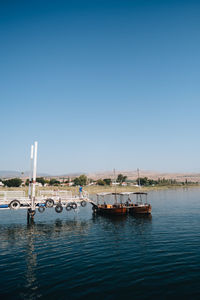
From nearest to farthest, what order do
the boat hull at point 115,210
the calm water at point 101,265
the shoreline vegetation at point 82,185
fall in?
the calm water at point 101,265
the boat hull at point 115,210
the shoreline vegetation at point 82,185

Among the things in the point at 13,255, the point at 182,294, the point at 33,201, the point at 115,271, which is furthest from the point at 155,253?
the point at 33,201

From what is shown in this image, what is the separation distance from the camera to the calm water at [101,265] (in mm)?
12611

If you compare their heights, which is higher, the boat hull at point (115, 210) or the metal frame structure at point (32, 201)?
the metal frame structure at point (32, 201)

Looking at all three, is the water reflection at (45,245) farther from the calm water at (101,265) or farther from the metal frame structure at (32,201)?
the metal frame structure at (32,201)

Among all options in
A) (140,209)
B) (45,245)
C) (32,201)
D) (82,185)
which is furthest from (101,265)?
(82,185)

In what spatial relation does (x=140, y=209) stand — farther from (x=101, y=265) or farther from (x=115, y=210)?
(x=101, y=265)

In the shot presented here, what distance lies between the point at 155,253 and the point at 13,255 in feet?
45.2

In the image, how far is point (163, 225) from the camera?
32594 mm

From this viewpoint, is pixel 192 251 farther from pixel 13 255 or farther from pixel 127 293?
pixel 13 255

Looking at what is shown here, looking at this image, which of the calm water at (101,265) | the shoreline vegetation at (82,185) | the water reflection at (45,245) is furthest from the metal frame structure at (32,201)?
the shoreline vegetation at (82,185)

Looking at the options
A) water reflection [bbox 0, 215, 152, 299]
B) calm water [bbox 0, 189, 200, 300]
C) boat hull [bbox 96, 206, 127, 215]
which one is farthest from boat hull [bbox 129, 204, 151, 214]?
calm water [bbox 0, 189, 200, 300]

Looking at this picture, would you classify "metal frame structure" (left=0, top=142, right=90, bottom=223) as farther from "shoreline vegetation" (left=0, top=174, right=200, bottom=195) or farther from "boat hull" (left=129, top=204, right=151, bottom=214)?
"shoreline vegetation" (left=0, top=174, right=200, bottom=195)

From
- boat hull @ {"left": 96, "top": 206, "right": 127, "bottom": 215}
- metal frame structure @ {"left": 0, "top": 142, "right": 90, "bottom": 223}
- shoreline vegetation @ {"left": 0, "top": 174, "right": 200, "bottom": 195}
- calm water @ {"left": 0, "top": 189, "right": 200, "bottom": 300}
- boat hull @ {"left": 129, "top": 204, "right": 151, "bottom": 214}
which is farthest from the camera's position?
shoreline vegetation @ {"left": 0, "top": 174, "right": 200, "bottom": 195}

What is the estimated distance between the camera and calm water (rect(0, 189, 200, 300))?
1261cm
